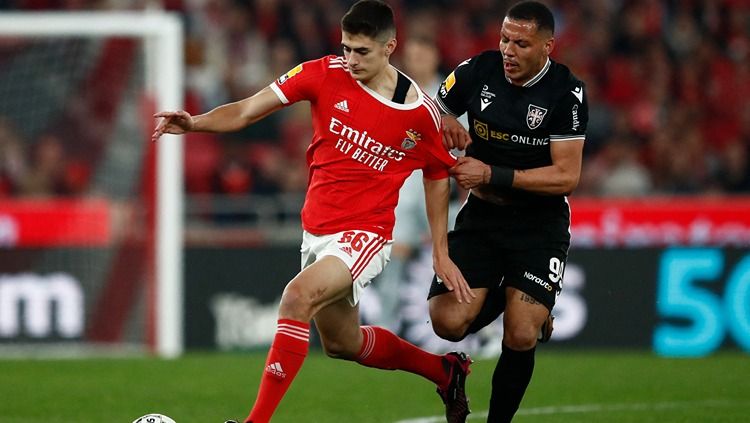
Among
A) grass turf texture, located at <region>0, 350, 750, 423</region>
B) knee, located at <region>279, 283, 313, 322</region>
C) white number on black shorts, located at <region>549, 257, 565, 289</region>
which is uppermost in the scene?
white number on black shorts, located at <region>549, 257, 565, 289</region>

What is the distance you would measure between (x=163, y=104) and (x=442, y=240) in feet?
18.8

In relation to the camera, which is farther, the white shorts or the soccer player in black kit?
the soccer player in black kit

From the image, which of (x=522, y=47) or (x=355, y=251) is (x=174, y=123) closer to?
(x=355, y=251)

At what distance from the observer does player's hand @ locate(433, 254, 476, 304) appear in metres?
6.61

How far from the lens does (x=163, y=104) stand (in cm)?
1186

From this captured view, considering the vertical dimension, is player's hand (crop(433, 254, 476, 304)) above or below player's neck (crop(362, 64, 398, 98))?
below

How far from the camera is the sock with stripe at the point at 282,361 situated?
6094 mm

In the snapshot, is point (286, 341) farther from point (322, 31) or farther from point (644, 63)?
point (644, 63)

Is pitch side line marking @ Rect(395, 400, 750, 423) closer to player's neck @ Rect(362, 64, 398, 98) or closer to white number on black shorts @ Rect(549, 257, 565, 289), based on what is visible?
white number on black shorts @ Rect(549, 257, 565, 289)

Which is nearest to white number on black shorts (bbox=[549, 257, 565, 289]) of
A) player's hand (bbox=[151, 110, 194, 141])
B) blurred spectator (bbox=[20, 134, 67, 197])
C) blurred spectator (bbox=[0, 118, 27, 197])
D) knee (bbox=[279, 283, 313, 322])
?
knee (bbox=[279, 283, 313, 322])

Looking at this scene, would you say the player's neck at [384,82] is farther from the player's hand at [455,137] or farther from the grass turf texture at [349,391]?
the grass turf texture at [349,391]

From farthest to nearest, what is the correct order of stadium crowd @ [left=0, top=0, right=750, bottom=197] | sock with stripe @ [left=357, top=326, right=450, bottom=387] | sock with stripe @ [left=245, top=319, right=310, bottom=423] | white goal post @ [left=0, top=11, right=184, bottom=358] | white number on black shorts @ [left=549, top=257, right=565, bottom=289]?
stadium crowd @ [left=0, top=0, right=750, bottom=197]
white goal post @ [left=0, top=11, right=184, bottom=358]
sock with stripe @ [left=357, top=326, right=450, bottom=387]
white number on black shorts @ [left=549, top=257, right=565, bottom=289]
sock with stripe @ [left=245, top=319, right=310, bottom=423]

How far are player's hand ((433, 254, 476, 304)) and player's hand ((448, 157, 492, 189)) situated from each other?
1.31 feet

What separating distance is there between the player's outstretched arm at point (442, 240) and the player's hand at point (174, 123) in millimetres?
1248
